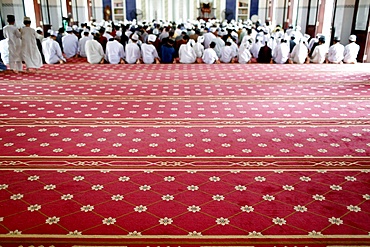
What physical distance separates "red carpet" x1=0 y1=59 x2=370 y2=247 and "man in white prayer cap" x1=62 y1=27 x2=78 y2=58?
4.20 metres

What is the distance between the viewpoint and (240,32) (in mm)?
11016

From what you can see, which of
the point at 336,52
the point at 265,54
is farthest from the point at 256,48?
the point at 336,52

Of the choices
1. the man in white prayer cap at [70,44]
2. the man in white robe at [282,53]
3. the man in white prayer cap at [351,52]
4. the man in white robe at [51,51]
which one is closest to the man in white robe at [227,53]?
the man in white robe at [282,53]

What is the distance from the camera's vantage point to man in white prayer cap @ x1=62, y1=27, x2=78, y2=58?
29.1ft

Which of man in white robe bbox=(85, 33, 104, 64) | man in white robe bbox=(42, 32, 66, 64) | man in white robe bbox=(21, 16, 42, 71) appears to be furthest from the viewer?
man in white robe bbox=(85, 33, 104, 64)

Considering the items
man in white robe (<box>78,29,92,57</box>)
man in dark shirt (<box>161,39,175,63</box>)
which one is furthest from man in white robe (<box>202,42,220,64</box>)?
man in white robe (<box>78,29,92,57</box>)

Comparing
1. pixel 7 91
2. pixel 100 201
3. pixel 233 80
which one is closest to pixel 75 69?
pixel 7 91

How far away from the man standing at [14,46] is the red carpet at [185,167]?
171 cm

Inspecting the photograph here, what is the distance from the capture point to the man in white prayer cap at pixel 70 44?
8.87 m

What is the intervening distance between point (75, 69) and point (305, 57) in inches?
198

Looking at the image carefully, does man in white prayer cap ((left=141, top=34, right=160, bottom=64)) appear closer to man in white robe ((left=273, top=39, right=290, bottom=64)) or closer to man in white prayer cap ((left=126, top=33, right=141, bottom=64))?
man in white prayer cap ((left=126, top=33, right=141, bottom=64))

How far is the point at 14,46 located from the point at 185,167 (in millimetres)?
5242

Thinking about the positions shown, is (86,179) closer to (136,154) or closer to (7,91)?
(136,154)

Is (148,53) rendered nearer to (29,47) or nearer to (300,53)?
(29,47)
